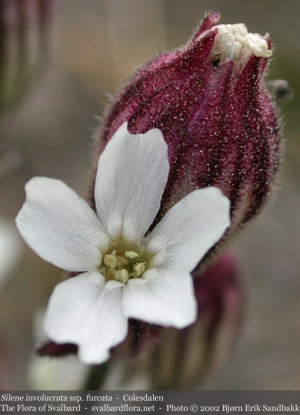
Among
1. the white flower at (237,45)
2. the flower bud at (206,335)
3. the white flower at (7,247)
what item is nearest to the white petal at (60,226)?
the white flower at (237,45)

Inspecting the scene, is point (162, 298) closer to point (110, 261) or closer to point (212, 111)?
point (110, 261)

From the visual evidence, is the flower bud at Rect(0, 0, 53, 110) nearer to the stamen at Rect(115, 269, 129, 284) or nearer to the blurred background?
the blurred background

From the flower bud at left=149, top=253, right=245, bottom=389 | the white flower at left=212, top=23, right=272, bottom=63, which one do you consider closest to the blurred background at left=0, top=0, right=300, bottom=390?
the flower bud at left=149, top=253, right=245, bottom=389

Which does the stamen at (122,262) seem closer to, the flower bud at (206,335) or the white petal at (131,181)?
the white petal at (131,181)

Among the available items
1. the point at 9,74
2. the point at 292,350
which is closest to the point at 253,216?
the point at 9,74

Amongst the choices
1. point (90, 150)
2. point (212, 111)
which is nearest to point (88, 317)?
point (212, 111)

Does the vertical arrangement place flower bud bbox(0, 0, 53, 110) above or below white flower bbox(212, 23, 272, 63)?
below
